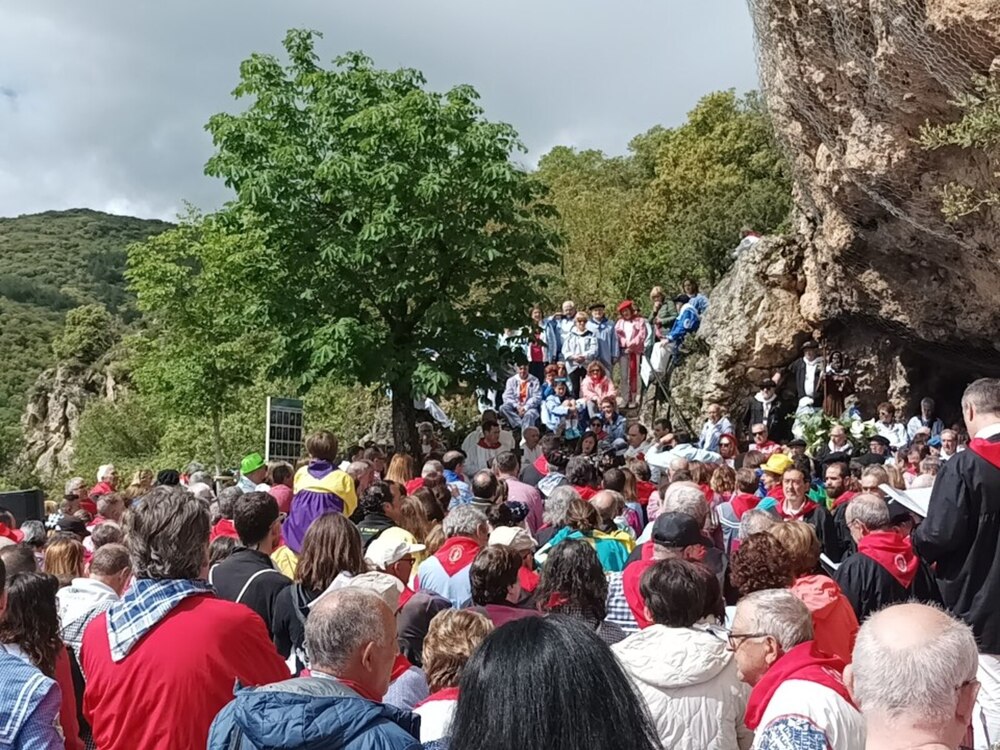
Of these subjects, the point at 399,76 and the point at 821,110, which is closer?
the point at 821,110

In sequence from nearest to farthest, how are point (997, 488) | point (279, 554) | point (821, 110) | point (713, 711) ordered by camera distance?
1. point (713, 711)
2. point (997, 488)
3. point (279, 554)
4. point (821, 110)

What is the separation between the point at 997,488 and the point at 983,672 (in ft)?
3.25

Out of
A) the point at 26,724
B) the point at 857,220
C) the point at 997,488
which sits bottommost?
the point at 26,724

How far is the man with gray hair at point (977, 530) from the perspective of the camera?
546 cm

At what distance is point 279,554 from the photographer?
275 inches

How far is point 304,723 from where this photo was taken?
105 inches

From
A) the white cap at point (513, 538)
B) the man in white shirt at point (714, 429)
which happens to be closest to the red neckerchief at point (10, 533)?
the white cap at point (513, 538)

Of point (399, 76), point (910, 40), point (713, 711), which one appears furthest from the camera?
point (399, 76)

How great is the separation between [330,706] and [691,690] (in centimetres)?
165

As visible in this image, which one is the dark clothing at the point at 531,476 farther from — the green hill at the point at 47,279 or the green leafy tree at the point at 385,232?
the green hill at the point at 47,279

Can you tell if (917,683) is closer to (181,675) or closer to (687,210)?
(181,675)

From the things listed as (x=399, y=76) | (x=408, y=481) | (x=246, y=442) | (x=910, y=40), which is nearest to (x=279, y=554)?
(x=408, y=481)

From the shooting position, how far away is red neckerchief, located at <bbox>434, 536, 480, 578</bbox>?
20.4ft

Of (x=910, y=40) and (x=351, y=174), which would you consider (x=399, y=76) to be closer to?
(x=351, y=174)
